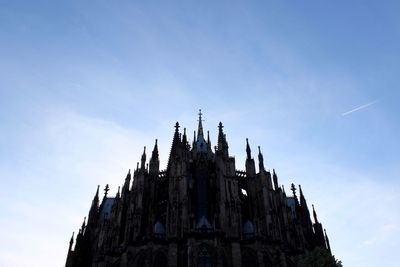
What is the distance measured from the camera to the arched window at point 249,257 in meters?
35.6

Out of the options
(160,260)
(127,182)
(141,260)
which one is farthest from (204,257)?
(127,182)

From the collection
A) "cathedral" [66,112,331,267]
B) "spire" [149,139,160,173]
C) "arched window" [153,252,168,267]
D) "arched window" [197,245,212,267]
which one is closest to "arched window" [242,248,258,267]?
"cathedral" [66,112,331,267]

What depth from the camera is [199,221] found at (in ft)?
125

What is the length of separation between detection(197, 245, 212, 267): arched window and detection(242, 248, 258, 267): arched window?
12.4 ft

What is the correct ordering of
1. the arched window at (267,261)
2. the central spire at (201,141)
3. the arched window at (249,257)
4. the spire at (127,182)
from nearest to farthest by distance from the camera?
the arched window at (249,257) < the arched window at (267,261) < the spire at (127,182) < the central spire at (201,141)

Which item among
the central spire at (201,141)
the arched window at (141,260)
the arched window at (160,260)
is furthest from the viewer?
the central spire at (201,141)

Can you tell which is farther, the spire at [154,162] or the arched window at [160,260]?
the spire at [154,162]

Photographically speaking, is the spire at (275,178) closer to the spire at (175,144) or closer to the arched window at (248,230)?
the arched window at (248,230)

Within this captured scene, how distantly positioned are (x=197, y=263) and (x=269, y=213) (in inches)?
399

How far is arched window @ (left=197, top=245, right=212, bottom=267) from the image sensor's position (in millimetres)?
33812

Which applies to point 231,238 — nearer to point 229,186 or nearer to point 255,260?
point 255,260

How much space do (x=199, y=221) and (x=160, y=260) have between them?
553 centimetres

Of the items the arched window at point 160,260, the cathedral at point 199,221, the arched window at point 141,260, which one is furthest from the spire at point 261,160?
the arched window at point 141,260

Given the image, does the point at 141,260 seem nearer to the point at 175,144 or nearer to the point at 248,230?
the point at 248,230
